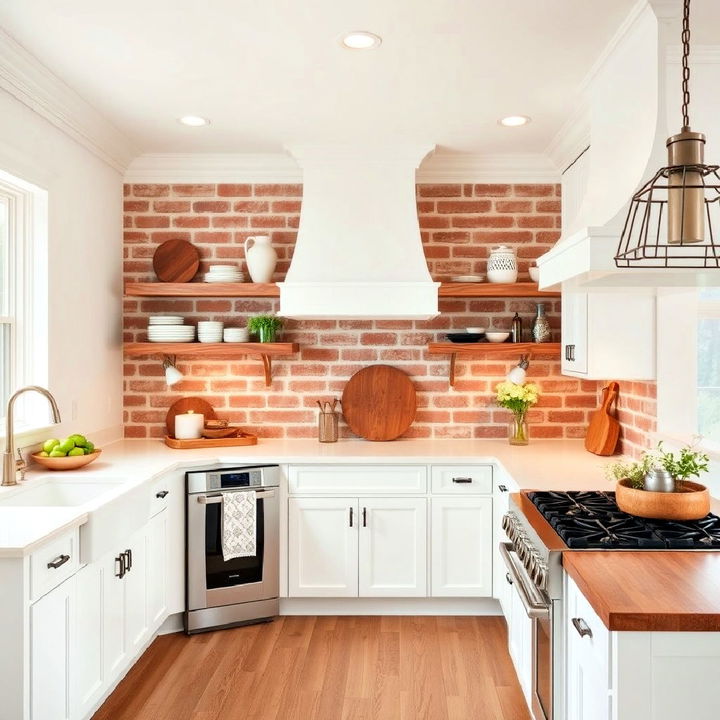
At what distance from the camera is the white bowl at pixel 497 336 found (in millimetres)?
3976

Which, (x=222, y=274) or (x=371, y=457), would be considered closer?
(x=371, y=457)

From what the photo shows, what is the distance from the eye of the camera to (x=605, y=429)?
12.1 feet

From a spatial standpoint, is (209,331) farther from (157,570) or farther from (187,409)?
(157,570)

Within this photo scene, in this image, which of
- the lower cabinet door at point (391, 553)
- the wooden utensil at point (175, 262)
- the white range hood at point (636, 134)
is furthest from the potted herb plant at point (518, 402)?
the wooden utensil at point (175, 262)

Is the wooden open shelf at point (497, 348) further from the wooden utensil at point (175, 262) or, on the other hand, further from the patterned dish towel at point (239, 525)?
the wooden utensil at point (175, 262)

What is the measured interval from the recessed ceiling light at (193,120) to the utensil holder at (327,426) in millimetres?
1680

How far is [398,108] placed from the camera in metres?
3.29

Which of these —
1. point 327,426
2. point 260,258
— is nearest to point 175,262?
point 260,258

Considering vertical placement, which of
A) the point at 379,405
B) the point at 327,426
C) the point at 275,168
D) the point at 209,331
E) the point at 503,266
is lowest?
the point at 327,426

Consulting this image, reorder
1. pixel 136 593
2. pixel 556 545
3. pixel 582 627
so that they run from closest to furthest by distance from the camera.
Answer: pixel 582 627 → pixel 556 545 → pixel 136 593

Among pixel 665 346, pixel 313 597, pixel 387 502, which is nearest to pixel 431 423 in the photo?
pixel 387 502

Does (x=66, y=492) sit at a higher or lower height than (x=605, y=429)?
lower

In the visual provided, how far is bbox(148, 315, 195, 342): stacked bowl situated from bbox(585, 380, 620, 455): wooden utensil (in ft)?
7.45

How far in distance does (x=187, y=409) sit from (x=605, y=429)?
2.34 m
